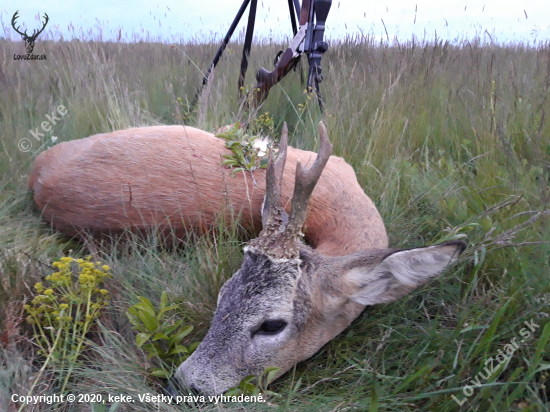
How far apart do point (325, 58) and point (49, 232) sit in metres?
5.24

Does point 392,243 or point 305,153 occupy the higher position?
point 305,153

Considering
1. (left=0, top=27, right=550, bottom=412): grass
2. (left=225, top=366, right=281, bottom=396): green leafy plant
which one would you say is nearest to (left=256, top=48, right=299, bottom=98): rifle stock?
(left=0, top=27, right=550, bottom=412): grass

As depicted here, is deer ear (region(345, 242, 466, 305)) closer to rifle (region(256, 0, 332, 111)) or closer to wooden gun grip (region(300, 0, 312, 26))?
rifle (region(256, 0, 332, 111))

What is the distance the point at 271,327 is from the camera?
1.87 meters

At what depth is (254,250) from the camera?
6.26 ft

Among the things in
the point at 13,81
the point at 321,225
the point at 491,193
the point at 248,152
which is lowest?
the point at 321,225

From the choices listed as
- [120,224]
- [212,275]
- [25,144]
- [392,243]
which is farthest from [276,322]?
[25,144]

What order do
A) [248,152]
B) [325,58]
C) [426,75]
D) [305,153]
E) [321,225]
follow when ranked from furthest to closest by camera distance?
1. [325,58]
2. [426,75]
3. [305,153]
4. [248,152]
5. [321,225]

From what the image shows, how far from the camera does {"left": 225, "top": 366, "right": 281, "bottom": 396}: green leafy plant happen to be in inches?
69.2

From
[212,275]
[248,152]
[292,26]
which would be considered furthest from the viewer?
[292,26]

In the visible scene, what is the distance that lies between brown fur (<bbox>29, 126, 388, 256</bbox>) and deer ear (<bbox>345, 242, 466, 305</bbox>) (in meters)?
0.69

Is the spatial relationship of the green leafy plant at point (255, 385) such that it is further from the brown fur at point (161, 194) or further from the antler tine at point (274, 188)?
the brown fur at point (161, 194)

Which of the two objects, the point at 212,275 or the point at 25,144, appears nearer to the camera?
the point at 212,275

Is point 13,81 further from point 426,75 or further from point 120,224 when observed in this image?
point 426,75
